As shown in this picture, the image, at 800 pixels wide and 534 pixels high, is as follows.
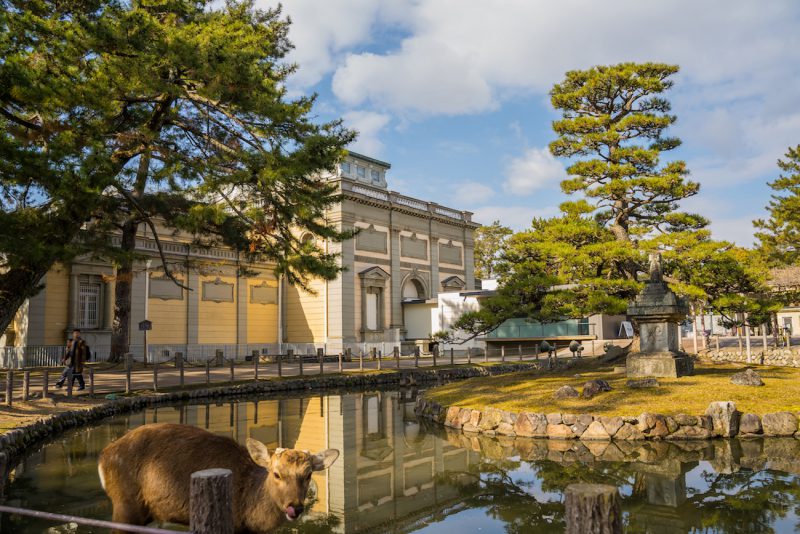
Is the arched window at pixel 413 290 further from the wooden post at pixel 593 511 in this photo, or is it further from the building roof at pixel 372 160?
the wooden post at pixel 593 511

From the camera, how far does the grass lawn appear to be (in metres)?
11.2

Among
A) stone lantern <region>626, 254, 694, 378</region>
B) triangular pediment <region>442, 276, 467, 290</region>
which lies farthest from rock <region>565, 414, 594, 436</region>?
triangular pediment <region>442, 276, 467, 290</region>

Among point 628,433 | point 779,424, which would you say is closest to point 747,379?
point 779,424

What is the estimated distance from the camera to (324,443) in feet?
36.3

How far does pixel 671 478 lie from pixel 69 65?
13509 millimetres

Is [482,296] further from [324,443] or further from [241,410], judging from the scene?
[324,443]

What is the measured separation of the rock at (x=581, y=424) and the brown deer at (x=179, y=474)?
7.66 meters

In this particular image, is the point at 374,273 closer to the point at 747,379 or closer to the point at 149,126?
the point at 149,126

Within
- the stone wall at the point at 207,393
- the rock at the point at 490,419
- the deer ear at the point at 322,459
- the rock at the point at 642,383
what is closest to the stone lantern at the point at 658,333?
the rock at the point at 642,383

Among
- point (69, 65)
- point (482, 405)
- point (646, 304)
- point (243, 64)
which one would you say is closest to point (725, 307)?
point (646, 304)

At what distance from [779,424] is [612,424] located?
2910 millimetres

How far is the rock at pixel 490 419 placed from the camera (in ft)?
38.9

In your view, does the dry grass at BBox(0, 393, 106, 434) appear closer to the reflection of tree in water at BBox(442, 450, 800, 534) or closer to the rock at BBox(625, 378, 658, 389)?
the reflection of tree in water at BBox(442, 450, 800, 534)

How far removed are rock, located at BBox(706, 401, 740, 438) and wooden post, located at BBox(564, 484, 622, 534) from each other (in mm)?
8796
